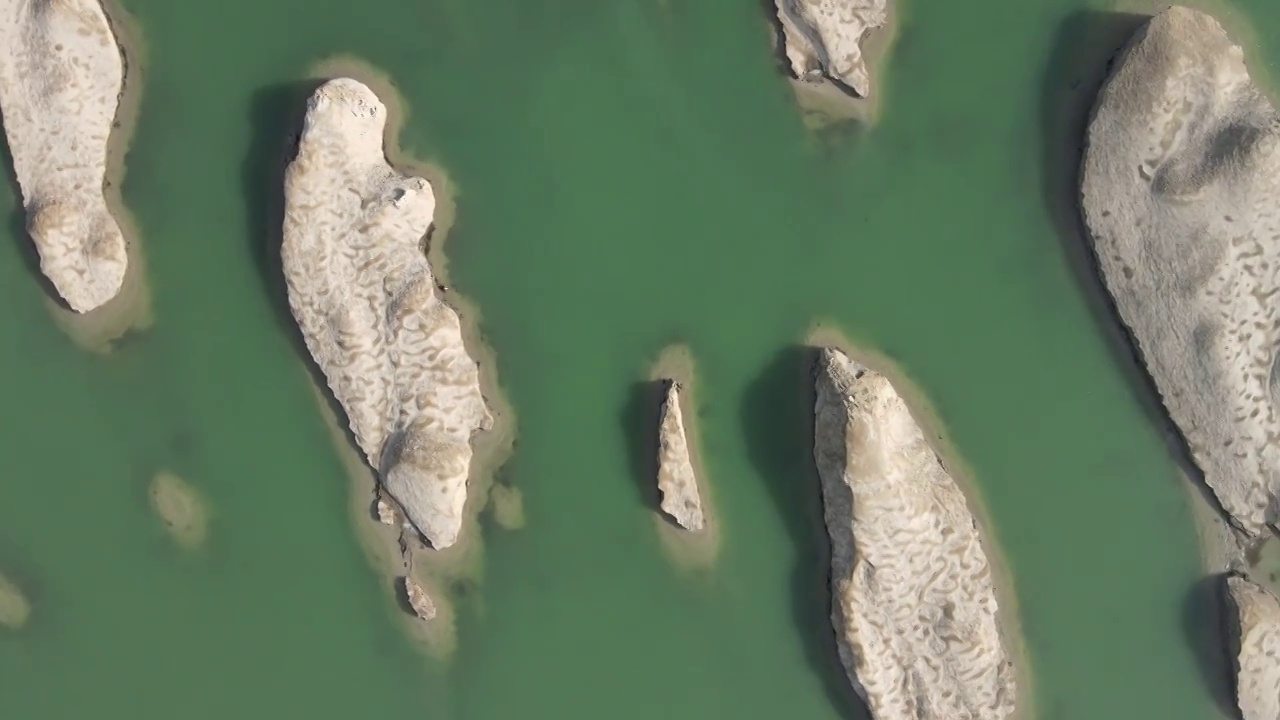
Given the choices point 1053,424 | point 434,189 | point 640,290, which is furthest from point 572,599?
point 1053,424

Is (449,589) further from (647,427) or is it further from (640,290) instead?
(640,290)

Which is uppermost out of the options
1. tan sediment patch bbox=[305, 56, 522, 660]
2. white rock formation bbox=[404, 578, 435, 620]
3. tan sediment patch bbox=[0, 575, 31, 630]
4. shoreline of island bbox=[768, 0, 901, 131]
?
shoreline of island bbox=[768, 0, 901, 131]

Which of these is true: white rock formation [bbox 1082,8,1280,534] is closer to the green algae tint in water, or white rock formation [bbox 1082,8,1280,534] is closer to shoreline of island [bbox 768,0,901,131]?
the green algae tint in water

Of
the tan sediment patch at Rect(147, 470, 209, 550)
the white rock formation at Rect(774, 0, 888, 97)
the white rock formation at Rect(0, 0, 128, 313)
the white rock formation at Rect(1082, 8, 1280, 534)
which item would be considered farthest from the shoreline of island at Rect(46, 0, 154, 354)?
the white rock formation at Rect(1082, 8, 1280, 534)

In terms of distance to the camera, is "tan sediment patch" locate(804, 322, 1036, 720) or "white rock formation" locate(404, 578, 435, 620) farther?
"white rock formation" locate(404, 578, 435, 620)

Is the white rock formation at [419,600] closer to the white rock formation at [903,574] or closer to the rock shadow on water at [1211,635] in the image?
the white rock formation at [903,574]

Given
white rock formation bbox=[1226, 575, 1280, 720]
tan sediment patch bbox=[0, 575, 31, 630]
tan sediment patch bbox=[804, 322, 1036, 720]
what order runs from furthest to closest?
tan sediment patch bbox=[0, 575, 31, 630]
tan sediment patch bbox=[804, 322, 1036, 720]
white rock formation bbox=[1226, 575, 1280, 720]

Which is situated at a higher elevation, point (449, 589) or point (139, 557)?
point (449, 589)

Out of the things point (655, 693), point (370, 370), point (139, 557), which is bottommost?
point (139, 557)
